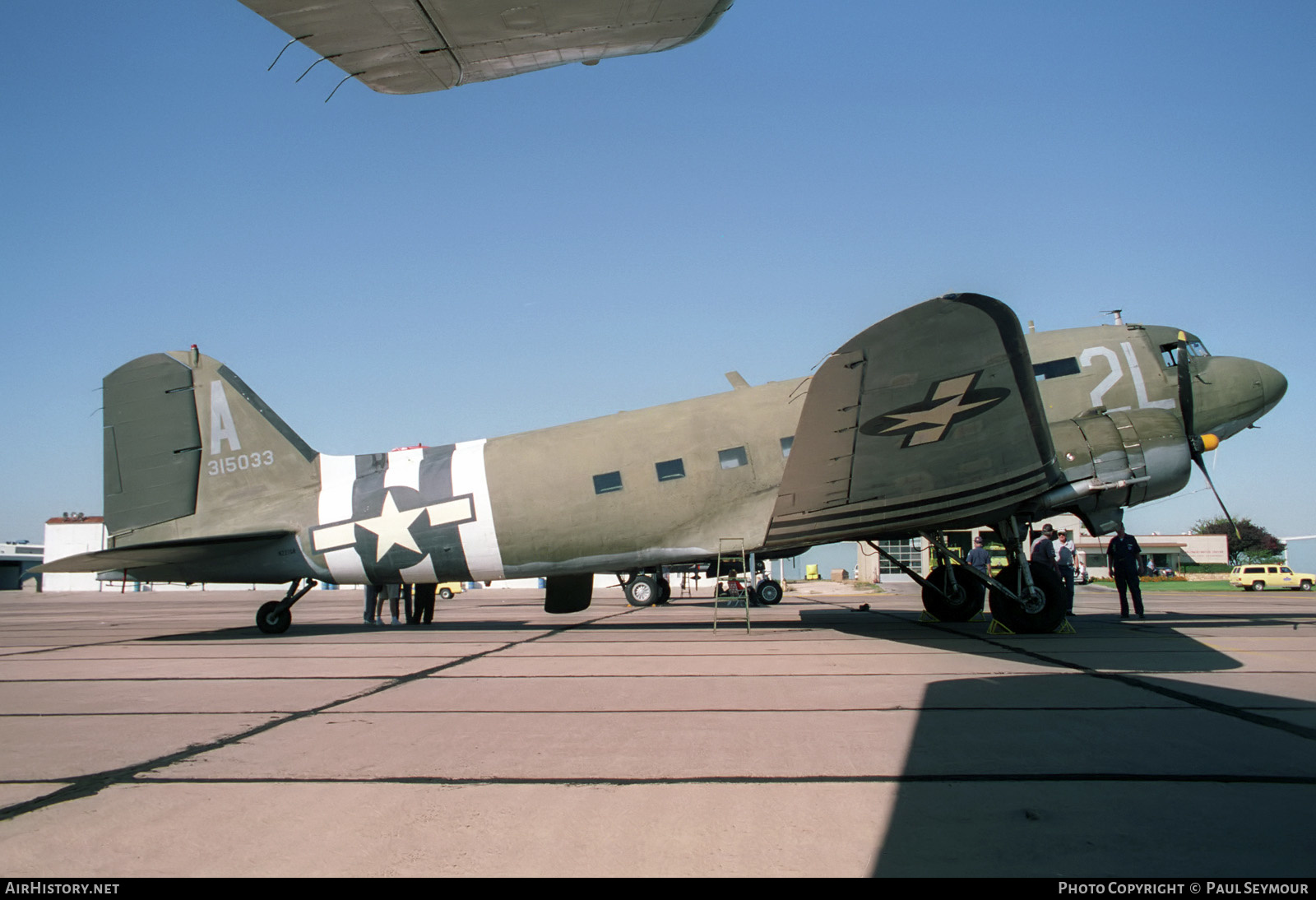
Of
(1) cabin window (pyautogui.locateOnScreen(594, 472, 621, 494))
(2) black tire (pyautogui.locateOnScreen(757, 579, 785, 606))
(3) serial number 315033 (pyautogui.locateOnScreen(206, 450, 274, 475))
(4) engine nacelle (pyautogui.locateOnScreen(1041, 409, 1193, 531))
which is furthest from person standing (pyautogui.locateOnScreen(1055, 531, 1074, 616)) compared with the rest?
(3) serial number 315033 (pyautogui.locateOnScreen(206, 450, 274, 475))

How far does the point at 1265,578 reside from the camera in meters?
38.7

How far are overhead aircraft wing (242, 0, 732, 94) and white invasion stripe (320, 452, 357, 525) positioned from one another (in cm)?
937

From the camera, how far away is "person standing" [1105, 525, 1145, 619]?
1494cm

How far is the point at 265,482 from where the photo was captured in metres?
13.5

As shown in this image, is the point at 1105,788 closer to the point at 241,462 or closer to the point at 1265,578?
the point at 241,462

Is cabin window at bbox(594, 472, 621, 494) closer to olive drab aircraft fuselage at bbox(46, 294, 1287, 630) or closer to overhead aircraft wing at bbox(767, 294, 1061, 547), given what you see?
olive drab aircraft fuselage at bbox(46, 294, 1287, 630)

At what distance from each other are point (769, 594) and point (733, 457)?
10.4 metres

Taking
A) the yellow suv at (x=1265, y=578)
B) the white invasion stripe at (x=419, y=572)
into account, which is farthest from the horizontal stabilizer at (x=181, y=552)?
the yellow suv at (x=1265, y=578)

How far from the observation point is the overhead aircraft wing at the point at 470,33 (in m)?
4.14

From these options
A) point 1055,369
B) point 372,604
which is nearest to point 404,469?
point 372,604

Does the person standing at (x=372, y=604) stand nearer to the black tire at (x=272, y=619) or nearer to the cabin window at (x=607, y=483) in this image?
the black tire at (x=272, y=619)

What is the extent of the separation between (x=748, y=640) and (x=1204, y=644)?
5.21 m
